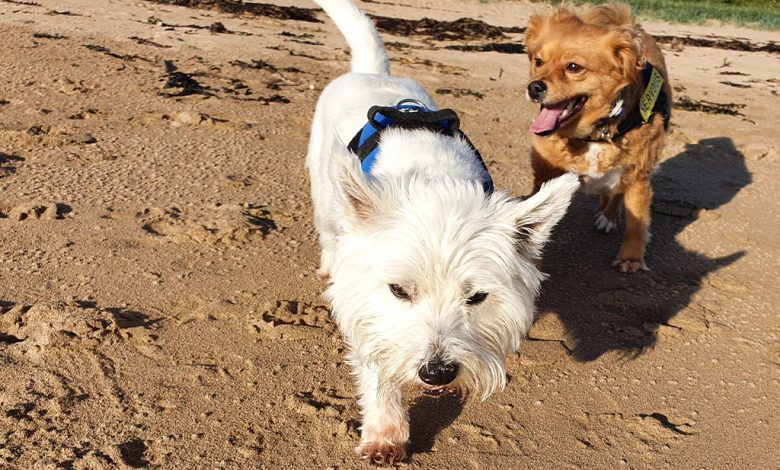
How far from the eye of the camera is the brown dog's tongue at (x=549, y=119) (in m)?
5.13

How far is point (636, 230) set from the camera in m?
5.48

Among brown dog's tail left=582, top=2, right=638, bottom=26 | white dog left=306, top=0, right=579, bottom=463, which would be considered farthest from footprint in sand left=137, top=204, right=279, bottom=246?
brown dog's tail left=582, top=2, right=638, bottom=26

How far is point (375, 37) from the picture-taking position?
5246 millimetres

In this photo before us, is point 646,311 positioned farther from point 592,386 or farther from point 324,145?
point 324,145

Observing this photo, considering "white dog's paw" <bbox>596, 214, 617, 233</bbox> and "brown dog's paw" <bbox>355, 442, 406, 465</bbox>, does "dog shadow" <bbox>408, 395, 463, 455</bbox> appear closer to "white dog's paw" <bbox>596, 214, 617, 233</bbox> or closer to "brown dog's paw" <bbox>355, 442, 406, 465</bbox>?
"brown dog's paw" <bbox>355, 442, 406, 465</bbox>

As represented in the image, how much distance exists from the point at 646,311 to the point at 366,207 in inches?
101

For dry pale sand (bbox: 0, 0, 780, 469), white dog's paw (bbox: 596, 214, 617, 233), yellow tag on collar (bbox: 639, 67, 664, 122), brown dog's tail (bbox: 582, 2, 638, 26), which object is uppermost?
brown dog's tail (bbox: 582, 2, 638, 26)

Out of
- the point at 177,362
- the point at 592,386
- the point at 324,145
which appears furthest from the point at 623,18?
the point at 177,362

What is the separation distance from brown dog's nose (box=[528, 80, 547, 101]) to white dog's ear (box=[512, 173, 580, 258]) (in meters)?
2.04

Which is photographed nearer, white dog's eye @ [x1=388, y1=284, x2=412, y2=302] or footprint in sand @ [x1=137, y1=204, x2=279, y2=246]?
white dog's eye @ [x1=388, y1=284, x2=412, y2=302]

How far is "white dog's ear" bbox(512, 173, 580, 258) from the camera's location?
3.04 m

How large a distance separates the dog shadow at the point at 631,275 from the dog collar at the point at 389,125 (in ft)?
4.41

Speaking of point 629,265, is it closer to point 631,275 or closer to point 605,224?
point 631,275

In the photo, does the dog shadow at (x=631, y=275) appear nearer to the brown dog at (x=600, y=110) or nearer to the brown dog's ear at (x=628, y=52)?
the brown dog at (x=600, y=110)
